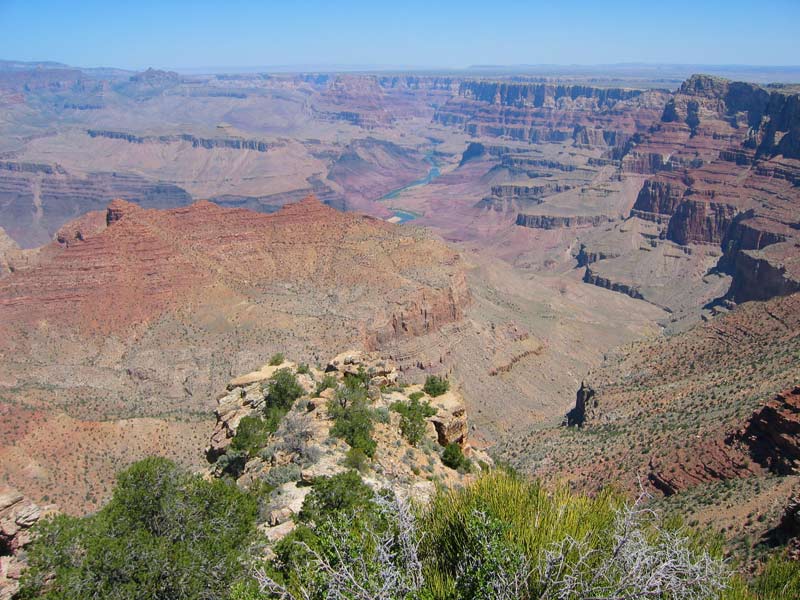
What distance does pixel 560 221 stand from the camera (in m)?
169

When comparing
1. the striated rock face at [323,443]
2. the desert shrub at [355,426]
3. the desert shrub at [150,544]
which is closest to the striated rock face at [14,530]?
the desert shrub at [150,544]

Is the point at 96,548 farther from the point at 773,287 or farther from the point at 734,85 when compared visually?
the point at 734,85

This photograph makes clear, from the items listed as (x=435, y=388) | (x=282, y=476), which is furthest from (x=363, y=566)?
(x=435, y=388)

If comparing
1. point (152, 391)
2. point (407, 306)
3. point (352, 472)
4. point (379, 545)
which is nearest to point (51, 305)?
point (152, 391)

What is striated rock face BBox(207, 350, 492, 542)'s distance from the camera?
23.2 m

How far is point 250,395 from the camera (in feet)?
122

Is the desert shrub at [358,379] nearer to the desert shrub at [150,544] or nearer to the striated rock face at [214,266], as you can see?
the desert shrub at [150,544]

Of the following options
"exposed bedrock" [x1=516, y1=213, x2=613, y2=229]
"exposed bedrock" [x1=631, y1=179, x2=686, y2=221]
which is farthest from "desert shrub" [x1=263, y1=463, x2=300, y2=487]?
"exposed bedrock" [x1=516, y1=213, x2=613, y2=229]

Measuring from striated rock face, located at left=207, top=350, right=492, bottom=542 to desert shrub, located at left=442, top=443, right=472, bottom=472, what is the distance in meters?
0.44

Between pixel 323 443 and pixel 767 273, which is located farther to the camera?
pixel 767 273

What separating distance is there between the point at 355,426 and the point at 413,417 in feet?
13.0

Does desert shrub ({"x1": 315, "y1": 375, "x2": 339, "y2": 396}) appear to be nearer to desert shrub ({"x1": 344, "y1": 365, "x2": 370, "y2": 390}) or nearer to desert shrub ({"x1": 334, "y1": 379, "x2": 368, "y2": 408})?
desert shrub ({"x1": 344, "y1": 365, "x2": 370, "y2": 390})

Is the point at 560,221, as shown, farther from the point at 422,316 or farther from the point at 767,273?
the point at 422,316

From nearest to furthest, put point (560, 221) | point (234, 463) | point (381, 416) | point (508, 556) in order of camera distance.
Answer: point (508, 556) < point (234, 463) < point (381, 416) < point (560, 221)
